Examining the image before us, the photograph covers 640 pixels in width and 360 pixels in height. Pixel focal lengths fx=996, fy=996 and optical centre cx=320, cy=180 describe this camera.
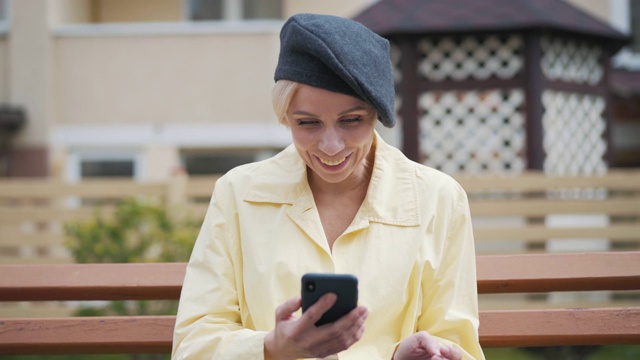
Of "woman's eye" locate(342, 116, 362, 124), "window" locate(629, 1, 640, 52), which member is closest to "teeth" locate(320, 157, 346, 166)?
"woman's eye" locate(342, 116, 362, 124)

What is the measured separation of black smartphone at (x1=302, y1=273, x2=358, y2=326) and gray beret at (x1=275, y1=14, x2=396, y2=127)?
0.51 meters

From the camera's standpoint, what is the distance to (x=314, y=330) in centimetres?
232

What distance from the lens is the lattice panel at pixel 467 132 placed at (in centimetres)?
956

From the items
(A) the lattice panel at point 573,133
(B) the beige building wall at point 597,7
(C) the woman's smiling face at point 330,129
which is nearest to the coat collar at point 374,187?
(C) the woman's smiling face at point 330,129

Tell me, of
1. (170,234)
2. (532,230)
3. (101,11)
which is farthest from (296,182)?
Result: (101,11)

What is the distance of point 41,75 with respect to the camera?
12.5 m

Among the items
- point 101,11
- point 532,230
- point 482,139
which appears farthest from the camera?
point 101,11

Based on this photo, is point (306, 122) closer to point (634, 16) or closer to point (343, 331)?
point (343, 331)

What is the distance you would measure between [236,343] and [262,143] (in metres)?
9.78

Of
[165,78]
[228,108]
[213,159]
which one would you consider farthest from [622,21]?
[165,78]

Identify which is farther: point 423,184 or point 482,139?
point 482,139

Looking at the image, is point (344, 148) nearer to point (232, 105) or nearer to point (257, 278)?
point (257, 278)

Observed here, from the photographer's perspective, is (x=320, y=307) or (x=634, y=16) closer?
(x=320, y=307)

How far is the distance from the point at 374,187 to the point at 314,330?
0.61 metres
